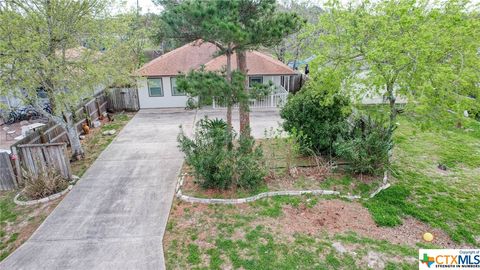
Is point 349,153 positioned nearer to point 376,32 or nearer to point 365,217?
point 365,217

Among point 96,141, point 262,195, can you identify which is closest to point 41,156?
point 96,141

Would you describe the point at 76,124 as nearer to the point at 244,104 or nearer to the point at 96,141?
the point at 96,141

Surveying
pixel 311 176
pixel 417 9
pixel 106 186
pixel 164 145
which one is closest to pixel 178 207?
pixel 106 186

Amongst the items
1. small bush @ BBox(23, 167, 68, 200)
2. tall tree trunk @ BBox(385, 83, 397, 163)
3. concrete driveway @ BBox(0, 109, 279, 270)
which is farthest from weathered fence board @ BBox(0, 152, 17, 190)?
tall tree trunk @ BBox(385, 83, 397, 163)

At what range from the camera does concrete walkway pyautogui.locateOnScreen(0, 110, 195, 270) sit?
5934mm

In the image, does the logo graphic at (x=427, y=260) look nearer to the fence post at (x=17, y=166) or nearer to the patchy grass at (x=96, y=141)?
the patchy grass at (x=96, y=141)

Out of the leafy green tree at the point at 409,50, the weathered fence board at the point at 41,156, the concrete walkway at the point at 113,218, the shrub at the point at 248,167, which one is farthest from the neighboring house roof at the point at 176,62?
the leafy green tree at the point at 409,50

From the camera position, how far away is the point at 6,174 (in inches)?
338

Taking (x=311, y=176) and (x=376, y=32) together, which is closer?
(x=376, y=32)

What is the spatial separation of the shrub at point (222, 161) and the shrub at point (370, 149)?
105 inches

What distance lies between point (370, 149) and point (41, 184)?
9336 mm

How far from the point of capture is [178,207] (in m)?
7.71

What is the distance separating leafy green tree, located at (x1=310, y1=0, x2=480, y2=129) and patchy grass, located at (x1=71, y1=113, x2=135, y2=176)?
26.9 ft

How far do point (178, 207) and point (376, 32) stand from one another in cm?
683
